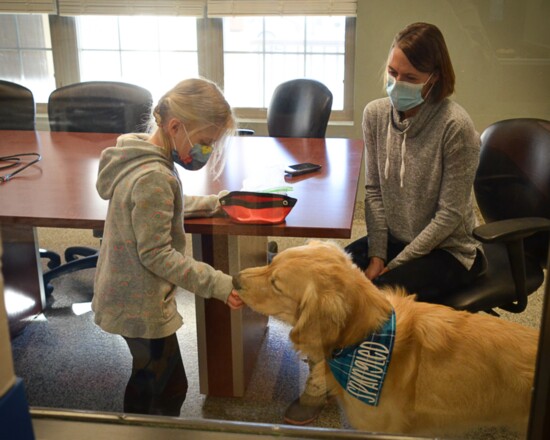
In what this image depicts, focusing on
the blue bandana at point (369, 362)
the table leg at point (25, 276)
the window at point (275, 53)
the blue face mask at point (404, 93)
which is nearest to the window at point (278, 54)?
the window at point (275, 53)

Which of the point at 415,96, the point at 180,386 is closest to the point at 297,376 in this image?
the point at 180,386

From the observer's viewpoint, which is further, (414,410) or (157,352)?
(157,352)

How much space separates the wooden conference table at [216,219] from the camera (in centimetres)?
142

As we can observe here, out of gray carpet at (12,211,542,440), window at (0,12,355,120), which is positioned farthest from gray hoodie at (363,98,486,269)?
window at (0,12,355,120)

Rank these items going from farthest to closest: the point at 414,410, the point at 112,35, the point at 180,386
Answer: the point at 180,386 → the point at 112,35 → the point at 414,410

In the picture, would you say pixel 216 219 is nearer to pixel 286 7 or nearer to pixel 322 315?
pixel 322 315

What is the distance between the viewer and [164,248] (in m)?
1.22

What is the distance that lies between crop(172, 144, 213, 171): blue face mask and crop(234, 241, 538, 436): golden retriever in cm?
27

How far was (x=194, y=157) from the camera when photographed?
1.31 meters

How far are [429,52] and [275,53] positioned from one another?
14.3 inches

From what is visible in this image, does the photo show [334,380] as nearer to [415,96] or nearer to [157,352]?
[157,352]

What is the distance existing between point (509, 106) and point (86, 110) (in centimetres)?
113

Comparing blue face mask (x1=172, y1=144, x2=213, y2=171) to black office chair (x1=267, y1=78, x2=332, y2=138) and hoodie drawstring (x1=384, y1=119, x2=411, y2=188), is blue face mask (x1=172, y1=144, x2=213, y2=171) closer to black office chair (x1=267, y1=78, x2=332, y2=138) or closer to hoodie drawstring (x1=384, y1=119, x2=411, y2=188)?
black office chair (x1=267, y1=78, x2=332, y2=138)

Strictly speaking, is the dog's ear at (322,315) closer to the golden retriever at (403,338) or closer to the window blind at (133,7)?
the golden retriever at (403,338)
